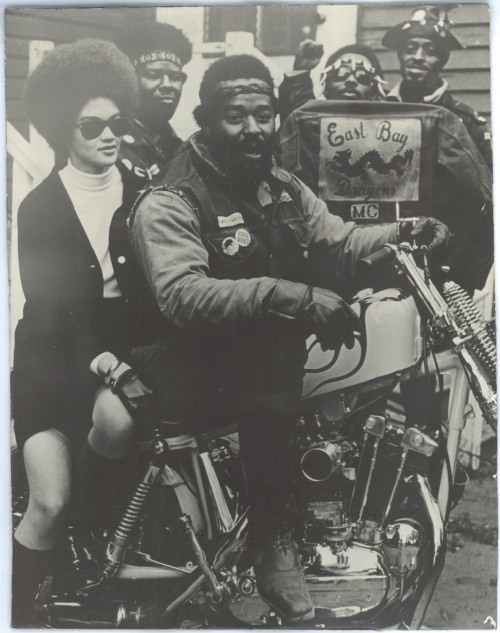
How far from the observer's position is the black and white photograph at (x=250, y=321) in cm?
240

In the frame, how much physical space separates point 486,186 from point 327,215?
71 cm

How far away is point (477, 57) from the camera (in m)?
2.50

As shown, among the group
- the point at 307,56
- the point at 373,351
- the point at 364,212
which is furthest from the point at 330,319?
the point at 307,56

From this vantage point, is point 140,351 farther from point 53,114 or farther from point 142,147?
point 53,114

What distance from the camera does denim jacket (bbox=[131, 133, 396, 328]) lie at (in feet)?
7.75

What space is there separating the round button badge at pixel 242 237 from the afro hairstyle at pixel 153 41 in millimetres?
760

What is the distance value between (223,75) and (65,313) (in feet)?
3.96

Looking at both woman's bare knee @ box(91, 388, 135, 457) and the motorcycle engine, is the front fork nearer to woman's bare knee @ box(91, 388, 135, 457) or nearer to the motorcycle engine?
woman's bare knee @ box(91, 388, 135, 457)

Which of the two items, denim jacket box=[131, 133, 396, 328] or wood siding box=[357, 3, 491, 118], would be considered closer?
denim jacket box=[131, 133, 396, 328]

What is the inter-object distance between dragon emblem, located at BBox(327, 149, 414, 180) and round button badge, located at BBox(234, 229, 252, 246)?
0.47 meters

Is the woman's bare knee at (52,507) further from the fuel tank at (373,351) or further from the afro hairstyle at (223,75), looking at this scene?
the afro hairstyle at (223,75)

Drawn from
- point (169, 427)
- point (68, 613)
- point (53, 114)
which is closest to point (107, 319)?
point (169, 427)

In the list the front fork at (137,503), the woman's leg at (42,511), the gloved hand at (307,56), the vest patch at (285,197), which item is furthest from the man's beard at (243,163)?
the woman's leg at (42,511)

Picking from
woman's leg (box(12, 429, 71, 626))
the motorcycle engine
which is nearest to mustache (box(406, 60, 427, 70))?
the motorcycle engine
